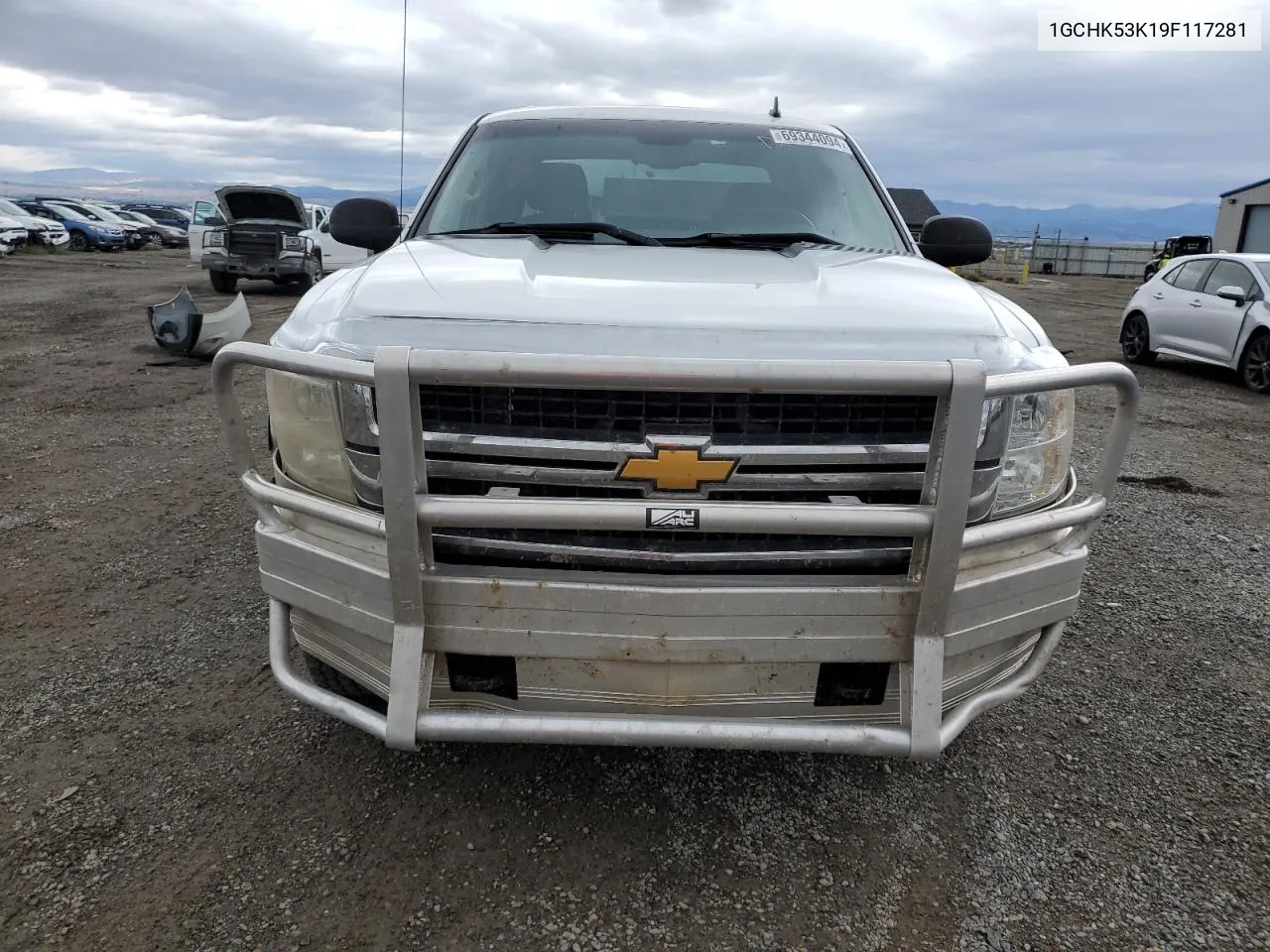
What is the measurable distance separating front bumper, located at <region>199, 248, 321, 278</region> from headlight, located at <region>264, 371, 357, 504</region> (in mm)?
15507

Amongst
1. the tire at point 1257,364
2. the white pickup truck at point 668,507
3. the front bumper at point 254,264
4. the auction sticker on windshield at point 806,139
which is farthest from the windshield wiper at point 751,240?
the front bumper at point 254,264

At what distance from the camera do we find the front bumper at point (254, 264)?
637 inches

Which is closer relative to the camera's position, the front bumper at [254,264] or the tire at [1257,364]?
the tire at [1257,364]

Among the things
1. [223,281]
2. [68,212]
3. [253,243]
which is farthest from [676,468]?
[68,212]

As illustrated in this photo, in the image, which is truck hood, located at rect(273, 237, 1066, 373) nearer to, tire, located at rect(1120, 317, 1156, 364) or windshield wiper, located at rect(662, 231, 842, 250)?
windshield wiper, located at rect(662, 231, 842, 250)

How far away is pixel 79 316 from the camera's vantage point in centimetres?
1326

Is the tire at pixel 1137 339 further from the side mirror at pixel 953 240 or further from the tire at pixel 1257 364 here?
the side mirror at pixel 953 240

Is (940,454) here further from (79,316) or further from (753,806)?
(79,316)

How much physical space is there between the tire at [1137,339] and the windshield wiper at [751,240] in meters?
10.1

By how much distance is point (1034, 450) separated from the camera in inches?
84.3

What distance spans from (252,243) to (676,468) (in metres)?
16.4

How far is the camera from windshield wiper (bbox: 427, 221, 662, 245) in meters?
3.00

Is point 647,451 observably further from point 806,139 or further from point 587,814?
point 806,139

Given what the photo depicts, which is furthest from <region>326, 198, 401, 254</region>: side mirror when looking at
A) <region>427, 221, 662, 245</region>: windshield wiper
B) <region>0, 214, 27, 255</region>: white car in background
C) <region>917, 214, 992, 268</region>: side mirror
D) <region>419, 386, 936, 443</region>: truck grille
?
<region>0, 214, 27, 255</region>: white car in background
